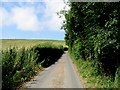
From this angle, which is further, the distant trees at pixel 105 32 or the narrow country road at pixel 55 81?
the narrow country road at pixel 55 81

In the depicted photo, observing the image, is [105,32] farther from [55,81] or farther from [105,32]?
[55,81]

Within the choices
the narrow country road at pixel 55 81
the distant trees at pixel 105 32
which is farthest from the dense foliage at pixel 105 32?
the narrow country road at pixel 55 81

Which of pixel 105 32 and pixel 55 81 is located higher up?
pixel 105 32

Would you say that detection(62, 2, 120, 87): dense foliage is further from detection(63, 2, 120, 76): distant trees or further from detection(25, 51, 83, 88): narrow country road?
detection(25, 51, 83, 88): narrow country road

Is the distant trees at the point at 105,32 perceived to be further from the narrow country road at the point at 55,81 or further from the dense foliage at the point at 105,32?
the narrow country road at the point at 55,81

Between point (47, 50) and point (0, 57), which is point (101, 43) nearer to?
point (0, 57)

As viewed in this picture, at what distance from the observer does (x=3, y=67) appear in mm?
17438

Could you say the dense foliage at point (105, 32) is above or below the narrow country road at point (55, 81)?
above

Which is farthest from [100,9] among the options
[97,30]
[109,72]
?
[109,72]

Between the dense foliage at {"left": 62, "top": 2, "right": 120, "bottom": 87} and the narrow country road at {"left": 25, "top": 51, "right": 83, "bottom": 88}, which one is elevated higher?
the dense foliage at {"left": 62, "top": 2, "right": 120, "bottom": 87}

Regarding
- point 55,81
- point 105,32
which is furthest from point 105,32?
point 55,81

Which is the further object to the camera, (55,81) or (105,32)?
(55,81)

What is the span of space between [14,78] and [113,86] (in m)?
6.04

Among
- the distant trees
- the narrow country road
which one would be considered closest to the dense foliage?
the distant trees
